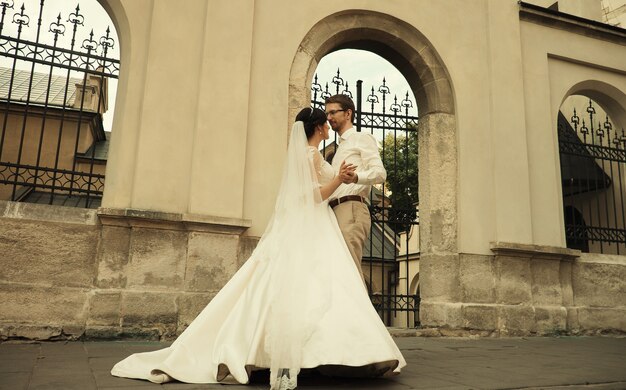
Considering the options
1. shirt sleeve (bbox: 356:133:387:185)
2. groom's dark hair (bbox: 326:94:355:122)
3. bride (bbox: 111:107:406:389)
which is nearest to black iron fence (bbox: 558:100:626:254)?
shirt sleeve (bbox: 356:133:387:185)

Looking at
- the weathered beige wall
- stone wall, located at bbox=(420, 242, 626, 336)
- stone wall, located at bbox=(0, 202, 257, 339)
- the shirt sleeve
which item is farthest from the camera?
the weathered beige wall

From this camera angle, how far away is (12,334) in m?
4.81

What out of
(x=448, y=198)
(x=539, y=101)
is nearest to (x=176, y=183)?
(x=448, y=198)

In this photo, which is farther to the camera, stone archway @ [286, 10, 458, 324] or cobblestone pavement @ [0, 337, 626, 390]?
stone archway @ [286, 10, 458, 324]

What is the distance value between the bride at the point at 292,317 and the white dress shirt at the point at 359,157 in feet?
1.11

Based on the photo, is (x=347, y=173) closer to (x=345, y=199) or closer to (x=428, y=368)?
(x=345, y=199)

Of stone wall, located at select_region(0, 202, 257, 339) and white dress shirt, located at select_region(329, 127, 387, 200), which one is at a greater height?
white dress shirt, located at select_region(329, 127, 387, 200)

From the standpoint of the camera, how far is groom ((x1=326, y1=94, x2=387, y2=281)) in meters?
3.76

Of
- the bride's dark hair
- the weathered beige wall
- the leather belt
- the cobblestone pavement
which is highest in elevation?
the weathered beige wall

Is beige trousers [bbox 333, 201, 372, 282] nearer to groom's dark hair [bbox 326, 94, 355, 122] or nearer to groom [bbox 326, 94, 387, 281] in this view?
groom [bbox 326, 94, 387, 281]

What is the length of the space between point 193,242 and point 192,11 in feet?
9.71

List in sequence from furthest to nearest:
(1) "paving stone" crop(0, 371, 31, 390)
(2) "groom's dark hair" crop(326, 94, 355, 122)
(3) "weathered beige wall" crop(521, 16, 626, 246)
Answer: (3) "weathered beige wall" crop(521, 16, 626, 246) → (2) "groom's dark hair" crop(326, 94, 355, 122) → (1) "paving stone" crop(0, 371, 31, 390)

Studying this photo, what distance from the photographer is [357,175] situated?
11.8 ft

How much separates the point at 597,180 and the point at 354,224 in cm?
734
